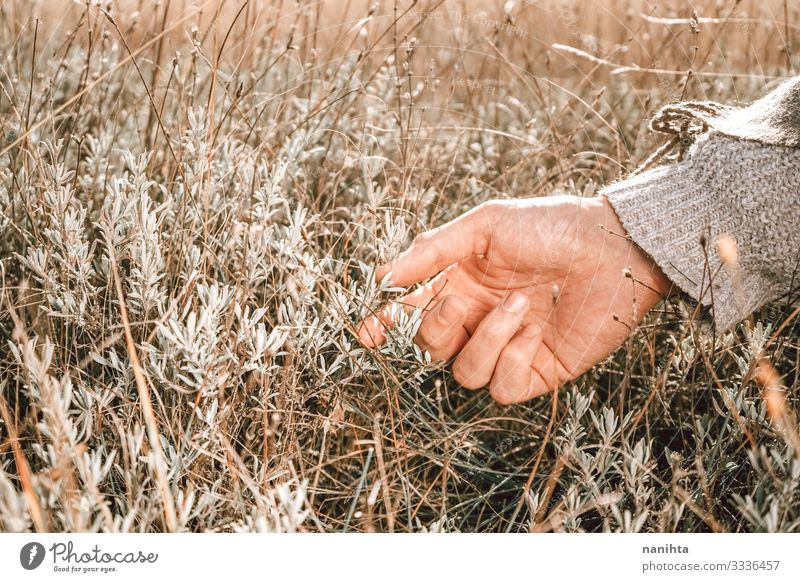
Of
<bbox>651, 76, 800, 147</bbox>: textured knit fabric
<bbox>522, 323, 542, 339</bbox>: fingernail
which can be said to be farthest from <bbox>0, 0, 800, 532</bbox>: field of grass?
<bbox>651, 76, 800, 147</bbox>: textured knit fabric

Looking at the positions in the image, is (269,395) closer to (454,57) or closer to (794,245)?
(794,245)

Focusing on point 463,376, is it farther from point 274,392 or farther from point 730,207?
point 730,207

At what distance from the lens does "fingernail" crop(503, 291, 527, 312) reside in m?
1.34

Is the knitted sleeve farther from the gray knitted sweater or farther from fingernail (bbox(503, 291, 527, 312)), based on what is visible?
fingernail (bbox(503, 291, 527, 312))

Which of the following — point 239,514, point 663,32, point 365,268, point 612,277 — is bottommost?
point 239,514

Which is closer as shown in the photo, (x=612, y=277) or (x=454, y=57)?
(x=612, y=277)

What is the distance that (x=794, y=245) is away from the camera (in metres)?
1.24
